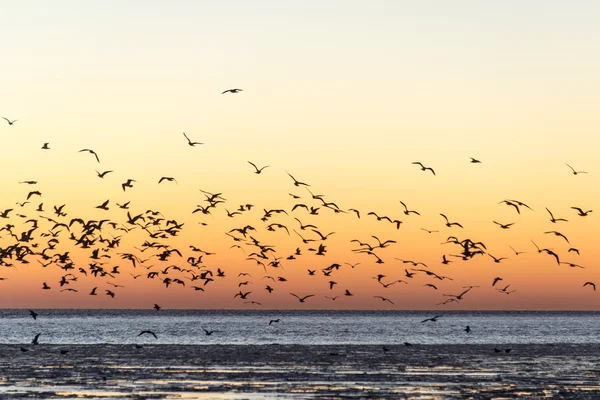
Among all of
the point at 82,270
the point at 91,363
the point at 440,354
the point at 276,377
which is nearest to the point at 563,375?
the point at 276,377

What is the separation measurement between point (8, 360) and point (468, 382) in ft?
105

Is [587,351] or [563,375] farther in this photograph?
[587,351]

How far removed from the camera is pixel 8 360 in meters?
66.5

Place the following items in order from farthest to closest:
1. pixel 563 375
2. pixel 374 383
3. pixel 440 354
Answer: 1. pixel 440 354
2. pixel 563 375
3. pixel 374 383

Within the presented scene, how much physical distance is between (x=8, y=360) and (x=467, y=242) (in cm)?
3145

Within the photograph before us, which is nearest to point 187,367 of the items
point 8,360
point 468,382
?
point 8,360

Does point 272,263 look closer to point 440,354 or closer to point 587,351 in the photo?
point 440,354

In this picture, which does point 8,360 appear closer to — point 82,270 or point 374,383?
point 82,270

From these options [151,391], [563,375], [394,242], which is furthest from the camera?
[394,242]

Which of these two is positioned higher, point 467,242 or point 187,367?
point 467,242

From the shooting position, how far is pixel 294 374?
55219 mm

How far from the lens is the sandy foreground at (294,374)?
150 feet

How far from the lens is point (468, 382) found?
168ft

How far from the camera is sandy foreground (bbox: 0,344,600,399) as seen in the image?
45812mm
